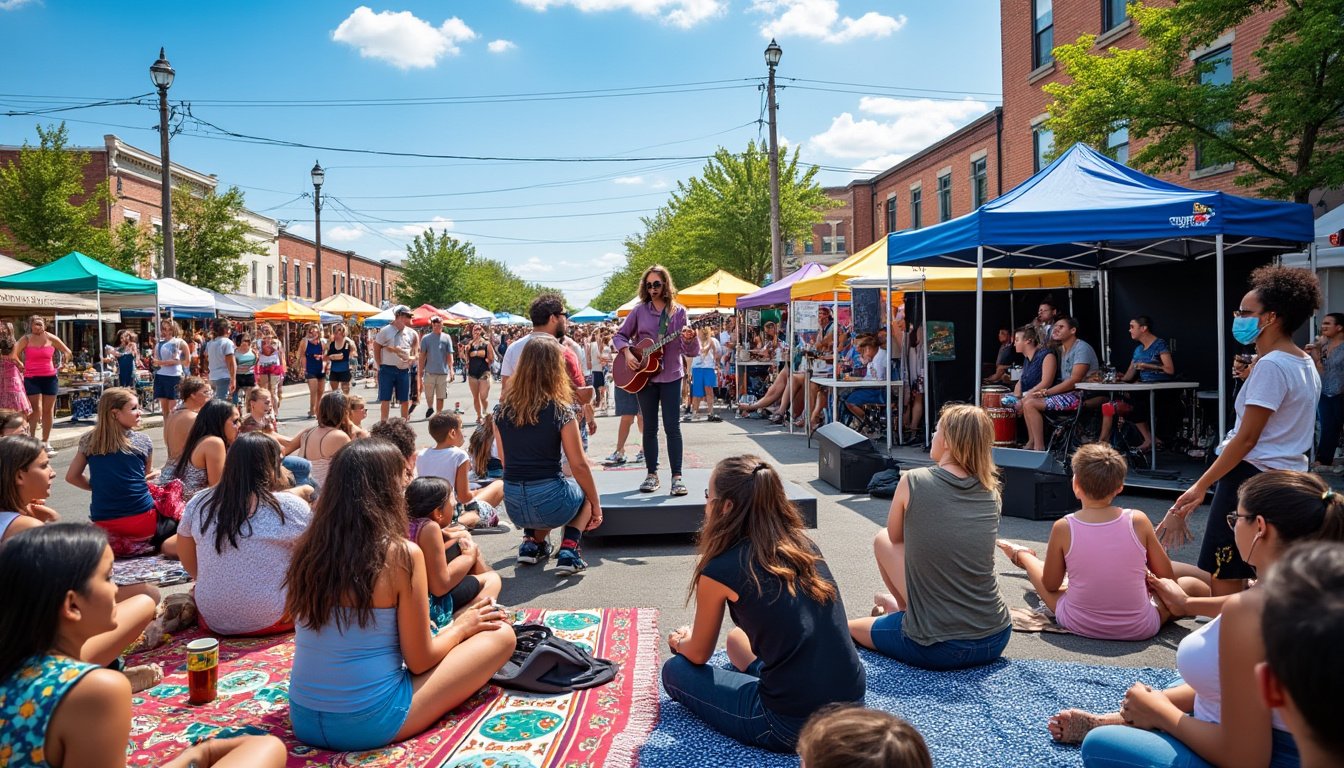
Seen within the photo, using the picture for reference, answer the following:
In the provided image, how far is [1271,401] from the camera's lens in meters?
4.30

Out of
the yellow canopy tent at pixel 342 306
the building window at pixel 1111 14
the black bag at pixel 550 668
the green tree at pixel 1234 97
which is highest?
the building window at pixel 1111 14

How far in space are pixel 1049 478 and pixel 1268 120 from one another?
722 cm

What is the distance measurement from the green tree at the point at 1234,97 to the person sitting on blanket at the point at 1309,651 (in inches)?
458

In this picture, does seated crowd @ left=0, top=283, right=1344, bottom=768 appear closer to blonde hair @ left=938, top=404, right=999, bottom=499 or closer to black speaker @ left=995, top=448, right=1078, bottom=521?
blonde hair @ left=938, top=404, right=999, bottom=499

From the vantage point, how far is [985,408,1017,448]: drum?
1015 centimetres

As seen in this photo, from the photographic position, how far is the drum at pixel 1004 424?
10.1m

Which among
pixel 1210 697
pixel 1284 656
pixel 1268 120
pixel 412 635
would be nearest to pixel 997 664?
pixel 1210 697

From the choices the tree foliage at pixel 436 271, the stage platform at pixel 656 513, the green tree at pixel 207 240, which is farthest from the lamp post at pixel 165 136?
the tree foliage at pixel 436 271

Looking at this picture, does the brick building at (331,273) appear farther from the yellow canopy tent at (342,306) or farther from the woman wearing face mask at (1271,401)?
the woman wearing face mask at (1271,401)

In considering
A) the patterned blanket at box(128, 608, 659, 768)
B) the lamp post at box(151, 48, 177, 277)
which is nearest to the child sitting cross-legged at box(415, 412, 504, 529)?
the patterned blanket at box(128, 608, 659, 768)

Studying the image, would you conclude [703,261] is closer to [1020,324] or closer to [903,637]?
[1020,324]

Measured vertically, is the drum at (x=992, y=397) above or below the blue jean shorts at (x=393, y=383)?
below

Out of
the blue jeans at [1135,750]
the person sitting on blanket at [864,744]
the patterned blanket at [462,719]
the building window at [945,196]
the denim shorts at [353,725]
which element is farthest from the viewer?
the building window at [945,196]

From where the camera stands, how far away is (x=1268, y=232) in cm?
787
